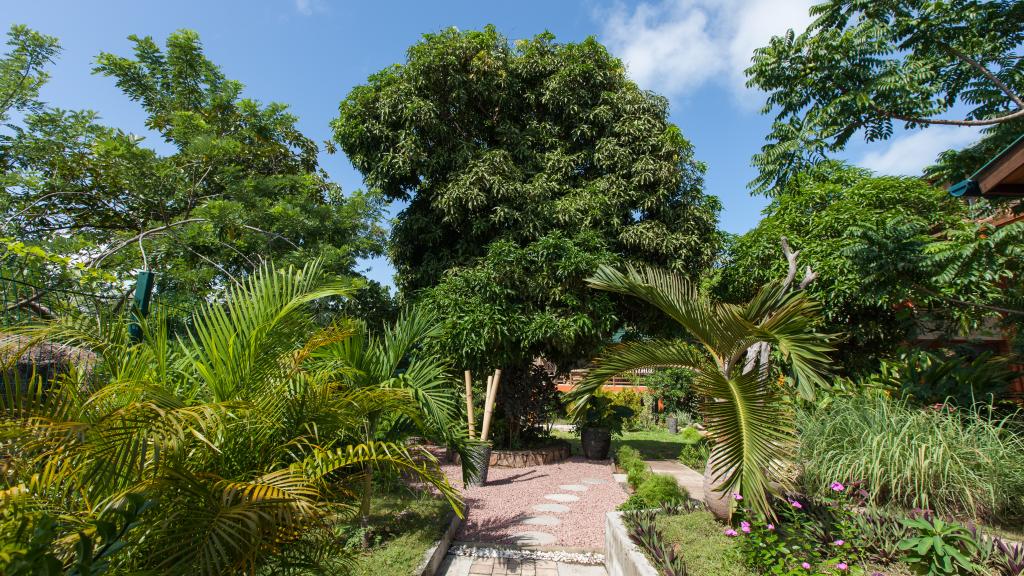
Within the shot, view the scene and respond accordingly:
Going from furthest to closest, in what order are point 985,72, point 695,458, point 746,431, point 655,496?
1. point 695,458
2. point 985,72
3. point 655,496
4. point 746,431

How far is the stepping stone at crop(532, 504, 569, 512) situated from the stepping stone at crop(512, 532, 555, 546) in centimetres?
98

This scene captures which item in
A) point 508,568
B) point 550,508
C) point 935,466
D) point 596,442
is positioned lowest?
point 508,568

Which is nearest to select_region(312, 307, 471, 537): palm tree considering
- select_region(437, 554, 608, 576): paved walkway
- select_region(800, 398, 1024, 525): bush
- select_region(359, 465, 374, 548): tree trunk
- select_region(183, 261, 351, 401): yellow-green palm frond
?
select_region(359, 465, 374, 548): tree trunk

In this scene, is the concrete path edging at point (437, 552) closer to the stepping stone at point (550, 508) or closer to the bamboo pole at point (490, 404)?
the stepping stone at point (550, 508)

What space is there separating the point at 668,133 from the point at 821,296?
170 inches

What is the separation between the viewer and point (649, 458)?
9172 mm

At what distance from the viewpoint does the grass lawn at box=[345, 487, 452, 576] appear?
3.48 meters

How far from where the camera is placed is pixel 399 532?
14.2 ft

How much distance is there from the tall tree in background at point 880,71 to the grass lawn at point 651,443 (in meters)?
5.85

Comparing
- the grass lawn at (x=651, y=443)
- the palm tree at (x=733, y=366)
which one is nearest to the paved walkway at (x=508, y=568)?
the palm tree at (x=733, y=366)

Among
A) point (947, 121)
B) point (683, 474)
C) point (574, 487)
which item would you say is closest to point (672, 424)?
point (683, 474)

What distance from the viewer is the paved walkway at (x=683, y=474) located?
5955mm

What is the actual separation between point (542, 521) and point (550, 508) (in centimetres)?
59

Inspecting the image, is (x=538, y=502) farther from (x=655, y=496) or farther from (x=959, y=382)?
(x=959, y=382)
